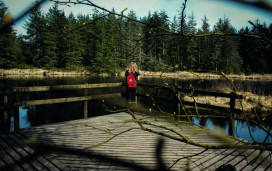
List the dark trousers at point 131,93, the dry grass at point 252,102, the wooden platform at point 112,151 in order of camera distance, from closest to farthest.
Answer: the dry grass at point 252,102
the wooden platform at point 112,151
the dark trousers at point 131,93

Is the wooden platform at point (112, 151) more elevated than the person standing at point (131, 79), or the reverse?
the person standing at point (131, 79)

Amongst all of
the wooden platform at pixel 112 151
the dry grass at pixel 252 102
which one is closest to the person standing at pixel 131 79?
the wooden platform at pixel 112 151

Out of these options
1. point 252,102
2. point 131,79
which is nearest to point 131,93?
point 131,79

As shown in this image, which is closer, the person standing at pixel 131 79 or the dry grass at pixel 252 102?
the dry grass at pixel 252 102

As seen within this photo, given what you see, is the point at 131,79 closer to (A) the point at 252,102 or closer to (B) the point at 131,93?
(B) the point at 131,93

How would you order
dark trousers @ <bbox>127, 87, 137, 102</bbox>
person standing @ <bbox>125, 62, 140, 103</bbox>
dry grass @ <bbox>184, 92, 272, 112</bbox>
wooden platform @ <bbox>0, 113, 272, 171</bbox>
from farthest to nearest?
1. dark trousers @ <bbox>127, 87, 137, 102</bbox>
2. person standing @ <bbox>125, 62, 140, 103</bbox>
3. wooden platform @ <bbox>0, 113, 272, 171</bbox>
4. dry grass @ <bbox>184, 92, 272, 112</bbox>

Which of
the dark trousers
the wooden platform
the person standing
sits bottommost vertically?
the wooden platform

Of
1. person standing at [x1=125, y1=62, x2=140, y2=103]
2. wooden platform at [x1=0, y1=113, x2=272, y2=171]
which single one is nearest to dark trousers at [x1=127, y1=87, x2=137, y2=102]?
person standing at [x1=125, y1=62, x2=140, y2=103]

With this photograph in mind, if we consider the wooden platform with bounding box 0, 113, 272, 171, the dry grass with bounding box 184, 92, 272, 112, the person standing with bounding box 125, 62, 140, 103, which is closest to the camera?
the dry grass with bounding box 184, 92, 272, 112

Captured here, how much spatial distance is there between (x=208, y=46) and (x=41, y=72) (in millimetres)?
39582

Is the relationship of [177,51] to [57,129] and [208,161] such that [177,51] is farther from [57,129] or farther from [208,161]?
[57,129]

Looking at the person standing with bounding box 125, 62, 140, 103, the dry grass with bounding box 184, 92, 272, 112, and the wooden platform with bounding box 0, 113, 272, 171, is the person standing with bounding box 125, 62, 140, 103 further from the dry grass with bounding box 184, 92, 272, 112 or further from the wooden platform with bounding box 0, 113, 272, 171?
the dry grass with bounding box 184, 92, 272, 112

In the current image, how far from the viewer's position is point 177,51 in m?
1.44

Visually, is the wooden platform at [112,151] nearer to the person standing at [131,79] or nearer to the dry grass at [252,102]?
the dry grass at [252,102]
